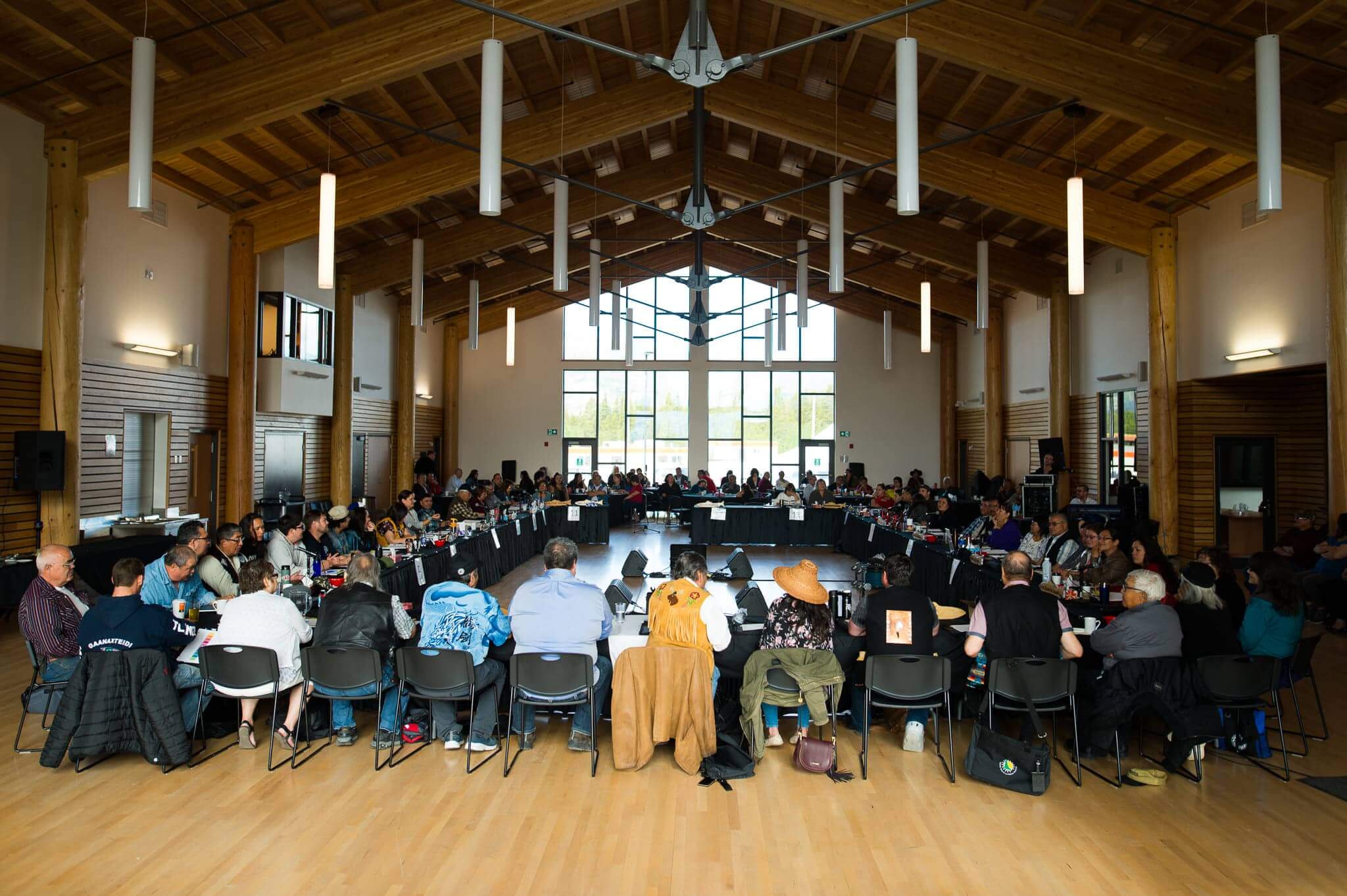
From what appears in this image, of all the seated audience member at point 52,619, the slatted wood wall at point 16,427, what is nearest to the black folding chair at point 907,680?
the seated audience member at point 52,619

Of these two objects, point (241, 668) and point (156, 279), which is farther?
point (156, 279)

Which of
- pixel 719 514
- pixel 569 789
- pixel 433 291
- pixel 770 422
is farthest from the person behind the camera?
pixel 770 422

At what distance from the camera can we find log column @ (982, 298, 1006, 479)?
55.4ft

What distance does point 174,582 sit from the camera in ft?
16.1

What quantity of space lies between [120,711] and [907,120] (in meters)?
5.82

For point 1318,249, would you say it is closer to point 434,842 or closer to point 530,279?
point 434,842

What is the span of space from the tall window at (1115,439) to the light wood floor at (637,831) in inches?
361

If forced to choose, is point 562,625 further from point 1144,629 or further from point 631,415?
point 631,415

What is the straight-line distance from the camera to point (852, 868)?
3.36 meters

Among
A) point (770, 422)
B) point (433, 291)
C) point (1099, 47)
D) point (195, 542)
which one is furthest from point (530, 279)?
point (195, 542)

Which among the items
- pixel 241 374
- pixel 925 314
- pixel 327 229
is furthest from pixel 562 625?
pixel 925 314

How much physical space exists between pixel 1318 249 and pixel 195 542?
10882mm

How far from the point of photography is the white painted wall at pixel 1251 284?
9234 millimetres

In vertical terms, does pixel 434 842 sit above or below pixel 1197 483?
below
